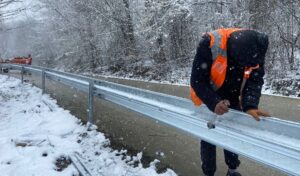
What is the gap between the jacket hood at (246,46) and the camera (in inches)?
143

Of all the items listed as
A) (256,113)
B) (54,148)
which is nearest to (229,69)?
(256,113)

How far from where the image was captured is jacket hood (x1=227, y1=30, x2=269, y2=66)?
11.9ft

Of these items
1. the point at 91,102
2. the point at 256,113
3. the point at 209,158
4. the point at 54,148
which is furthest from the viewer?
the point at 91,102

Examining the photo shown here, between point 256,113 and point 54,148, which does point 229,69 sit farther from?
point 54,148

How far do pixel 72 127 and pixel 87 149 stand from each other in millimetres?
1423

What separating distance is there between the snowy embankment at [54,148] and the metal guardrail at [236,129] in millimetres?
745

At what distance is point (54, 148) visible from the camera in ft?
19.0

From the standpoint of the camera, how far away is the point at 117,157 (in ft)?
18.1

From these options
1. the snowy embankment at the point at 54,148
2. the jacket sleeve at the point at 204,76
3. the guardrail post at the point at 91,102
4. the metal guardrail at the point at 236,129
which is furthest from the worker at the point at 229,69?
the guardrail post at the point at 91,102

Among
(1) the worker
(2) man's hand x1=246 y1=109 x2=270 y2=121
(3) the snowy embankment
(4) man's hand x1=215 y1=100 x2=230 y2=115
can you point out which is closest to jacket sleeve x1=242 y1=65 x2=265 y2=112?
(1) the worker

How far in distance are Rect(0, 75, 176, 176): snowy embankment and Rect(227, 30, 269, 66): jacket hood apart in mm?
1861

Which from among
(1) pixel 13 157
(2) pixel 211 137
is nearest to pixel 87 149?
(1) pixel 13 157

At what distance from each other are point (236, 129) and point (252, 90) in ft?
1.66

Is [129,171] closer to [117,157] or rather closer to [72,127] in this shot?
[117,157]
